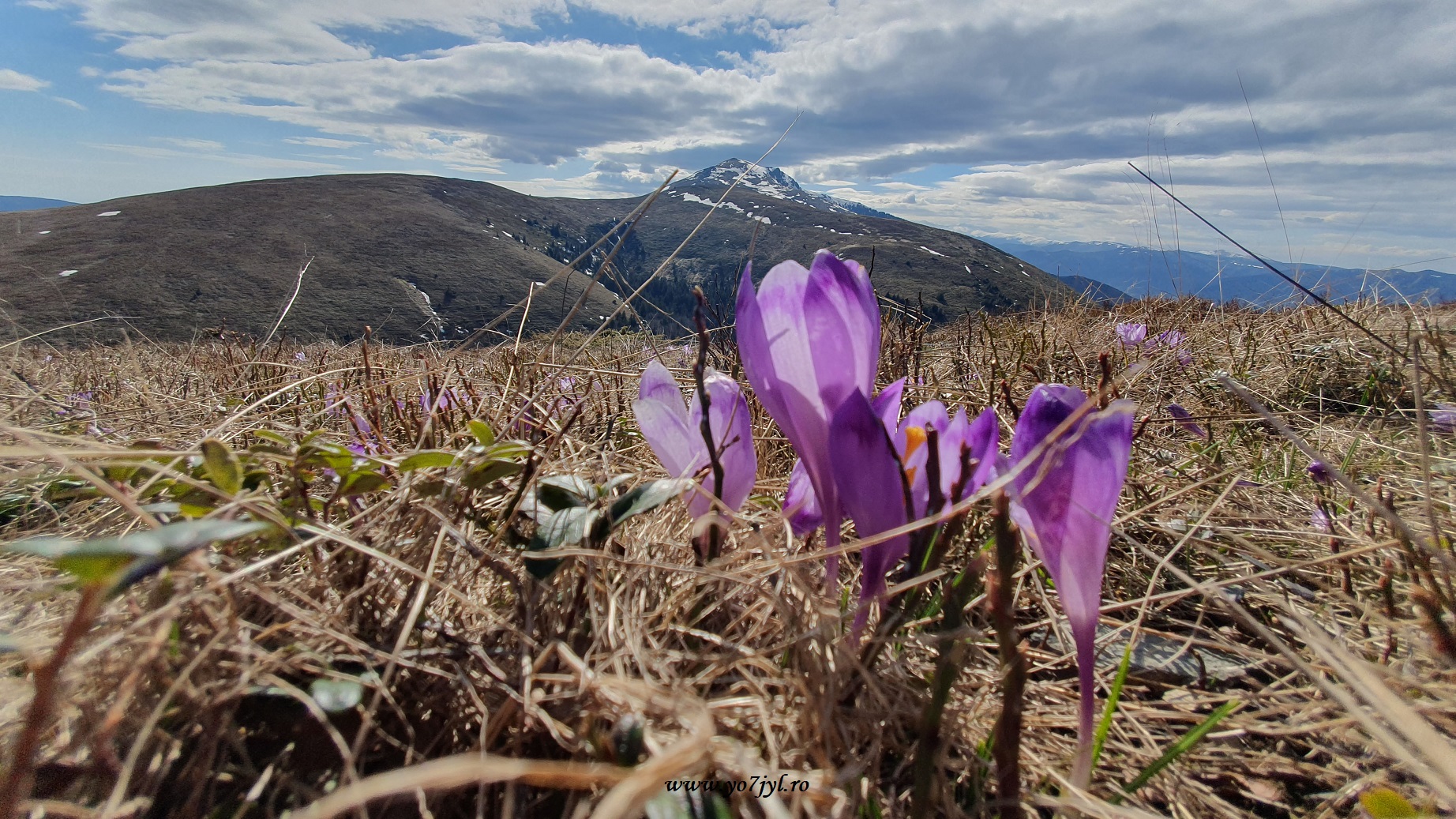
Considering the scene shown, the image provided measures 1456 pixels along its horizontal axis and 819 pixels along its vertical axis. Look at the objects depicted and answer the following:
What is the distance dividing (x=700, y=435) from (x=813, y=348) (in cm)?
33

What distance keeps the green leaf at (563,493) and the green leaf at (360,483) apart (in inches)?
10.0

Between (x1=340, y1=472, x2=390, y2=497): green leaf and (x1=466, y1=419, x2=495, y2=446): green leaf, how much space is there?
16 cm

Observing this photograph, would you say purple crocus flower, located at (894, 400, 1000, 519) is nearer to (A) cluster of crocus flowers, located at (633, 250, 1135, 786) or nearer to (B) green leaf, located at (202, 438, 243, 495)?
(A) cluster of crocus flowers, located at (633, 250, 1135, 786)

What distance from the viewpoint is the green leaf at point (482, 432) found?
50.3 inches

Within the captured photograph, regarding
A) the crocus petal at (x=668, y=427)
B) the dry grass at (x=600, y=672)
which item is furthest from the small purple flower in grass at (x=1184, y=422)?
the crocus petal at (x=668, y=427)

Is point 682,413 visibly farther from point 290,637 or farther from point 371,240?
point 371,240

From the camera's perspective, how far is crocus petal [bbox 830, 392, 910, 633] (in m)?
0.92

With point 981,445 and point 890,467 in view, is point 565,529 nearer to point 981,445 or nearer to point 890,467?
point 890,467

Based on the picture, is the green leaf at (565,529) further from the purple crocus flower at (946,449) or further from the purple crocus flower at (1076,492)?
the purple crocus flower at (1076,492)

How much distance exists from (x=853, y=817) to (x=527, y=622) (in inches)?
18.7

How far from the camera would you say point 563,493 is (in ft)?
3.77

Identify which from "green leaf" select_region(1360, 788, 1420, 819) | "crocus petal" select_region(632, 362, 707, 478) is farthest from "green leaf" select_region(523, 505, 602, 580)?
"green leaf" select_region(1360, 788, 1420, 819)

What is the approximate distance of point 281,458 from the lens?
3.72 feet

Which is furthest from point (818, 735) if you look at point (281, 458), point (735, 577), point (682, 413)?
point (281, 458)
